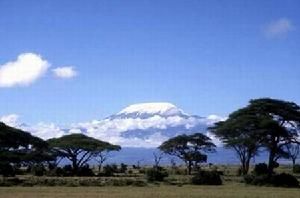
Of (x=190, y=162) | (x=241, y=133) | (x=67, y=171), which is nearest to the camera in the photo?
(x=241, y=133)

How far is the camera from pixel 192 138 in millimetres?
Result: 111312

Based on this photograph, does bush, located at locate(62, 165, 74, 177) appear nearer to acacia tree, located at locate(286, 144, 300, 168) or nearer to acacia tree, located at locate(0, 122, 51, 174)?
acacia tree, located at locate(0, 122, 51, 174)

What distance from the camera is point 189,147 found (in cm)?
11162

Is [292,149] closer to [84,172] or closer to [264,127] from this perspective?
[264,127]

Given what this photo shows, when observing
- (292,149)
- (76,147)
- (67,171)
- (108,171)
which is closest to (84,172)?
(67,171)

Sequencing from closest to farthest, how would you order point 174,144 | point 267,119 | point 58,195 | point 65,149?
point 58,195
point 267,119
point 65,149
point 174,144

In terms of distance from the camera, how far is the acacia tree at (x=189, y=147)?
110 meters

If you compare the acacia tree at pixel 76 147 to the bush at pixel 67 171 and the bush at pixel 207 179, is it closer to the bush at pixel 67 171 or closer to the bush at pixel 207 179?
the bush at pixel 67 171

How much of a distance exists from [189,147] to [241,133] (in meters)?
32.7

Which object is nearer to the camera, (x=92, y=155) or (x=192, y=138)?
(x=92, y=155)

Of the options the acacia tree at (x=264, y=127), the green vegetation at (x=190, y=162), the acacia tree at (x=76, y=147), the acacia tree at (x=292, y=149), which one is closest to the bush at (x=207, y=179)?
the green vegetation at (x=190, y=162)

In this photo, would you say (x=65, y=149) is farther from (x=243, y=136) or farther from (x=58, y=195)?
(x=58, y=195)

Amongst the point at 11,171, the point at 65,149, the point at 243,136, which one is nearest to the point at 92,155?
the point at 65,149

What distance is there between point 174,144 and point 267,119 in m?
36.6
